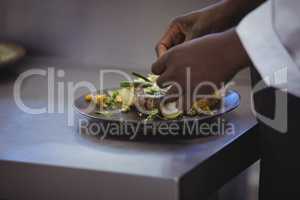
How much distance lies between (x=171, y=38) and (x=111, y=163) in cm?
40

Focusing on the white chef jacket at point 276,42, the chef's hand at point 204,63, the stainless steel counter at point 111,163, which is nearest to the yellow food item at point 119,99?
the stainless steel counter at point 111,163

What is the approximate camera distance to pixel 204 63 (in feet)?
3.28

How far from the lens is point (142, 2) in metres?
1.63

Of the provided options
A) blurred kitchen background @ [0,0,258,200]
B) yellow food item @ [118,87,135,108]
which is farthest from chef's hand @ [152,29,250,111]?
blurred kitchen background @ [0,0,258,200]

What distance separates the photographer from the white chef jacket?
36.1 inches

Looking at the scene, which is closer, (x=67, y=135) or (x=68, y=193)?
(x=68, y=193)

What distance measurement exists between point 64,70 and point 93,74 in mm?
87

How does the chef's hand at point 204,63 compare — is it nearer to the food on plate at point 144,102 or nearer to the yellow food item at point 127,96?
the food on plate at point 144,102

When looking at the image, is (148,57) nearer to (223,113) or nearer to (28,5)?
(28,5)

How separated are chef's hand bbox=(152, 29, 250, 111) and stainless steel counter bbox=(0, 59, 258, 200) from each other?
107 mm

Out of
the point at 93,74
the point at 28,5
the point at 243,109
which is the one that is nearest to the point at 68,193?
the point at 243,109

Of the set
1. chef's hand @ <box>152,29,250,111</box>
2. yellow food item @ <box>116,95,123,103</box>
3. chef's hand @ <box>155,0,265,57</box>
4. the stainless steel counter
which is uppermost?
chef's hand @ <box>155,0,265,57</box>

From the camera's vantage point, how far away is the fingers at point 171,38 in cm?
132

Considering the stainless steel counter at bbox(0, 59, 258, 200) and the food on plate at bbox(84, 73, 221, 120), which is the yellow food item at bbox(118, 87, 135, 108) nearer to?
the food on plate at bbox(84, 73, 221, 120)
